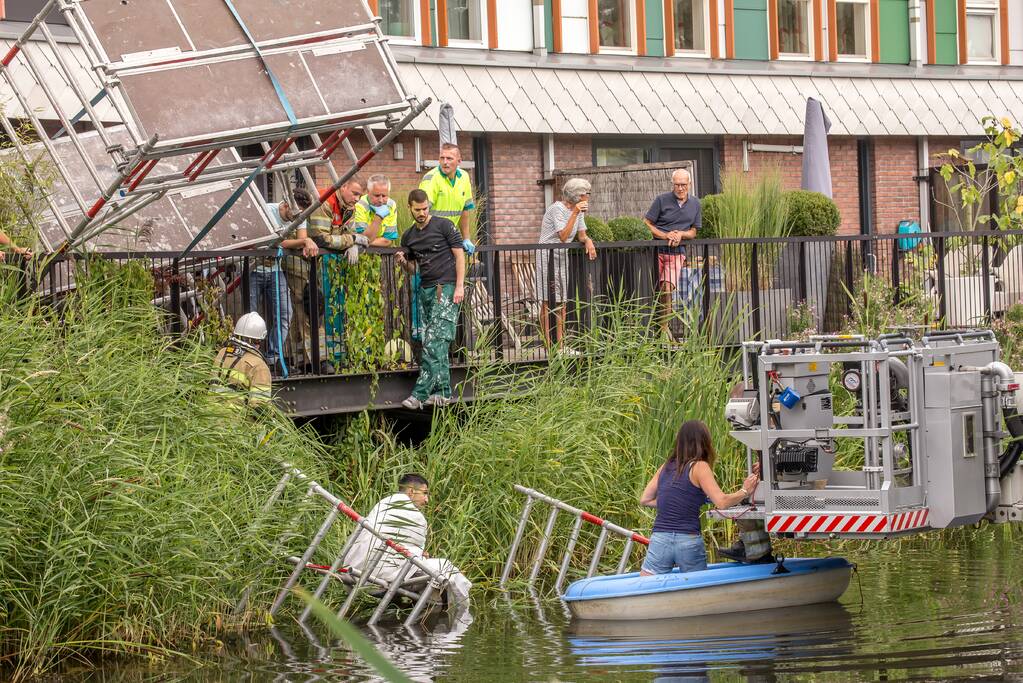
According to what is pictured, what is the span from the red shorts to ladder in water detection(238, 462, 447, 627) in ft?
16.8

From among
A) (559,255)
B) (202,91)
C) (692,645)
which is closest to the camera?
(692,645)

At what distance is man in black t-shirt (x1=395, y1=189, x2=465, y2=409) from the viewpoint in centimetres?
1415

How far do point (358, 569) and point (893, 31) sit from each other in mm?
19807

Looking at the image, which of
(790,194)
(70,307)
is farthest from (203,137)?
(790,194)

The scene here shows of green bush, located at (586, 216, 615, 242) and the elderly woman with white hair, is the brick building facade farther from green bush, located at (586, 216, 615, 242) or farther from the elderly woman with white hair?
the elderly woman with white hair

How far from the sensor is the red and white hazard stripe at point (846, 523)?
11211mm

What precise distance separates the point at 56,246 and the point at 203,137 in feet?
6.68

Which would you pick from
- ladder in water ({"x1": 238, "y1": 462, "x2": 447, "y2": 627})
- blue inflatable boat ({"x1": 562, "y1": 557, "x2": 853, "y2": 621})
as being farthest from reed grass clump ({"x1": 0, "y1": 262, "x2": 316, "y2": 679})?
blue inflatable boat ({"x1": 562, "y1": 557, "x2": 853, "y2": 621})

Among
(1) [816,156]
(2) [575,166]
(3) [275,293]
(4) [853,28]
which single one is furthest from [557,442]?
(4) [853,28]

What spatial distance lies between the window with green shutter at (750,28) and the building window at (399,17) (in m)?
6.15

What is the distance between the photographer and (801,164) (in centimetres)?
2695

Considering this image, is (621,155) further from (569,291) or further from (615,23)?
(569,291)

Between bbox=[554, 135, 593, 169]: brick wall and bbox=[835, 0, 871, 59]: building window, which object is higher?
bbox=[835, 0, 871, 59]: building window

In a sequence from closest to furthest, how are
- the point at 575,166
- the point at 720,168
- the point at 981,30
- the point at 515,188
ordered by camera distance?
the point at 515,188 < the point at 575,166 < the point at 720,168 < the point at 981,30
